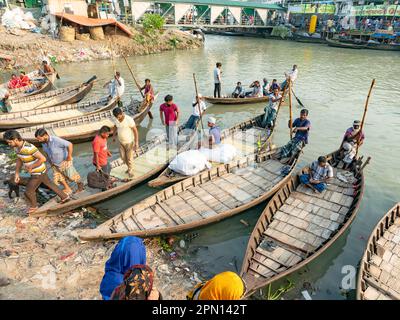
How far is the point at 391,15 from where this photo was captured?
4503 cm

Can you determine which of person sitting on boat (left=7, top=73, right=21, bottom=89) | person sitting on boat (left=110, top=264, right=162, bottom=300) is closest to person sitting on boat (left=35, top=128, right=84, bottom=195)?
person sitting on boat (left=110, top=264, right=162, bottom=300)

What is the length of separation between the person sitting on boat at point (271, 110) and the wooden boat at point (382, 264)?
6.34 metres

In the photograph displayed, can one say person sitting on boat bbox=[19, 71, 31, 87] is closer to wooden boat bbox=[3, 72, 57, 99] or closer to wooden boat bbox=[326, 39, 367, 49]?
wooden boat bbox=[3, 72, 57, 99]

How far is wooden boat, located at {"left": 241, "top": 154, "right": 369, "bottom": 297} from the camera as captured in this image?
227 inches

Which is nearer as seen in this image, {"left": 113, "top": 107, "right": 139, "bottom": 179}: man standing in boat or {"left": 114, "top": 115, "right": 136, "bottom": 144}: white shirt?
{"left": 113, "top": 107, "right": 139, "bottom": 179}: man standing in boat

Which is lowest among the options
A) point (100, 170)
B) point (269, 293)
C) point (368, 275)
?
point (269, 293)

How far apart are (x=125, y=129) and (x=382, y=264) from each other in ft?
22.9

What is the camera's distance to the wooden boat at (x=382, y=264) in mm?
5242

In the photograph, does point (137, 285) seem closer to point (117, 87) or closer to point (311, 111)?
point (117, 87)

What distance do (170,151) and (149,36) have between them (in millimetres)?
31891

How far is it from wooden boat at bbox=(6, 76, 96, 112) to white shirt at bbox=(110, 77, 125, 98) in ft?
9.13

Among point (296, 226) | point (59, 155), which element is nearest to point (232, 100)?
point (296, 226)
